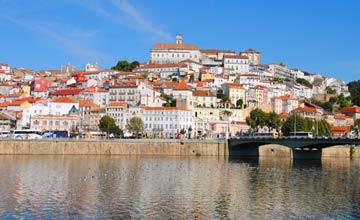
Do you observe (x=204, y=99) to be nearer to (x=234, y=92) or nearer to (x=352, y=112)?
(x=234, y=92)

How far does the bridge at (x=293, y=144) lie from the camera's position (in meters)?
58.7

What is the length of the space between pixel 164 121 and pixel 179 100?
8.46 metres

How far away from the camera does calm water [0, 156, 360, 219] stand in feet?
79.8

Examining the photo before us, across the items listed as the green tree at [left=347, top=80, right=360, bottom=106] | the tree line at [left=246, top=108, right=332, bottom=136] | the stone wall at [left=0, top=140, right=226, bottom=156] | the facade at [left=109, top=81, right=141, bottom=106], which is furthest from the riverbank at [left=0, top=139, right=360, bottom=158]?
the green tree at [left=347, top=80, right=360, bottom=106]

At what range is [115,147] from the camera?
67.6 m

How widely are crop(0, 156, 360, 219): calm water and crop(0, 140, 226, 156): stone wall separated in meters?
18.7

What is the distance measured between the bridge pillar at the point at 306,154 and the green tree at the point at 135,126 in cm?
2871

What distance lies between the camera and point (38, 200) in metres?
26.8

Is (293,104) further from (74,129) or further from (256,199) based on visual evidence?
(256,199)

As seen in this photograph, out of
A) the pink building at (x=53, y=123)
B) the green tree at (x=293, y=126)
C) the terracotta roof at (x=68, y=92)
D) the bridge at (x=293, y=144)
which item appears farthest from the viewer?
the terracotta roof at (x=68, y=92)

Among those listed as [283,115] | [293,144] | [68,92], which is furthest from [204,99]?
[293,144]

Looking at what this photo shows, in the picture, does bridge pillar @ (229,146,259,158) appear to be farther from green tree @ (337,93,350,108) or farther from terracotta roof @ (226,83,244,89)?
green tree @ (337,93,350,108)

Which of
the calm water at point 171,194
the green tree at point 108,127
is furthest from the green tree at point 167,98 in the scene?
the calm water at point 171,194

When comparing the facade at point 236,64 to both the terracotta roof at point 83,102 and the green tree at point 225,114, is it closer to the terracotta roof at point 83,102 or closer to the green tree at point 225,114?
the green tree at point 225,114
